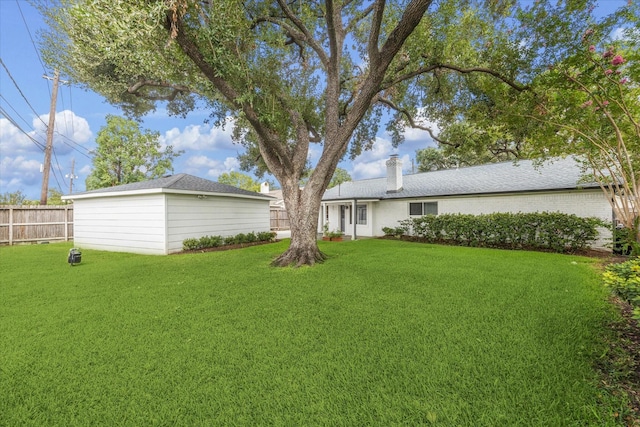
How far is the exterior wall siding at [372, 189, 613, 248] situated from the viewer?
9727 mm

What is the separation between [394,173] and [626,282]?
13.7 metres

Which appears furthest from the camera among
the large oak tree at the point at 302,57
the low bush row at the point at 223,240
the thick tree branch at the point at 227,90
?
the low bush row at the point at 223,240

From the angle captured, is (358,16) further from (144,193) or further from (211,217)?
(144,193)

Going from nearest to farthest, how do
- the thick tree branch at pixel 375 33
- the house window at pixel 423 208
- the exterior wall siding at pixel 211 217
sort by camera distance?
1. the thick tree branch at pixel 375 33
2. the exterior wall siding at pixel 211 217
3. the house window at pixel 423 208

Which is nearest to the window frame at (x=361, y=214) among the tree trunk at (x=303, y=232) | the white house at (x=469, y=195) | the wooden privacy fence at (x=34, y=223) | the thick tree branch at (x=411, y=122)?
the white house at (x=469, y=195)

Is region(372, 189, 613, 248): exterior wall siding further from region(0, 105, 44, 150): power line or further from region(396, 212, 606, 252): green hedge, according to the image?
region(0, 105, 44, 150): power line

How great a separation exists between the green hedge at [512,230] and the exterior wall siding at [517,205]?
0.60 m

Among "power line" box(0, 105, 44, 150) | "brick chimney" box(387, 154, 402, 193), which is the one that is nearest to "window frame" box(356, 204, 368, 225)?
"brick chimney" box(387, 154, 402, 193)

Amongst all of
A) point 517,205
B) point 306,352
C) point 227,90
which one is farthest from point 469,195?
point 306,352

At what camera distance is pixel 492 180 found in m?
13.0

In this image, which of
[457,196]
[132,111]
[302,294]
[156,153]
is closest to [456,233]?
[457,196]

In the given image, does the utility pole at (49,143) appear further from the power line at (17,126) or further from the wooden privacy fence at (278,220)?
the wooden privacy fence at (278,220)

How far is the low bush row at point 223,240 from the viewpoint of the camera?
10.4m

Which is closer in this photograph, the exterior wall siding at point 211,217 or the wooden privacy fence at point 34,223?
the exterior wall siding at point 211,217
